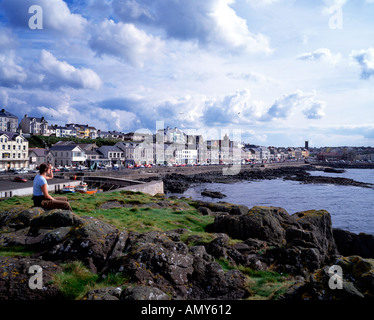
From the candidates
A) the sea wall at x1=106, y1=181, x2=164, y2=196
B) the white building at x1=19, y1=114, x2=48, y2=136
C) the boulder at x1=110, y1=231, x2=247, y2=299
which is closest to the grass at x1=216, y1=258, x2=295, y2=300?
the boulder at x1=110, y1=231, x2=247, y2=299

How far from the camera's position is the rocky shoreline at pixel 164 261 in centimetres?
614

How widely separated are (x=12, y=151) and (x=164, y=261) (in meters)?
85.2

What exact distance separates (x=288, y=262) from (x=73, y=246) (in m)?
8.21

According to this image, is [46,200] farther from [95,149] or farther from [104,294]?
[95,149]

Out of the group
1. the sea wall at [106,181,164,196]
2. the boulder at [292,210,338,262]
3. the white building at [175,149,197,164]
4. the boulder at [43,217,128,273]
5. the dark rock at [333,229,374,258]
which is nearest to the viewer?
the boulder at [43,217,128,273]

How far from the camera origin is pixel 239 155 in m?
191

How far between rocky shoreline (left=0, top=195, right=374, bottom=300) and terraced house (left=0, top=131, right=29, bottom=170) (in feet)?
248

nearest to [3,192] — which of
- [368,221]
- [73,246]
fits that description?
[73,246]

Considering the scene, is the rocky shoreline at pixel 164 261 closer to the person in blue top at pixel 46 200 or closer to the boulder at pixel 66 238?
the boulder at pixel 66 238

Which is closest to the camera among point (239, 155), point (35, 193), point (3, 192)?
point (35, 193)

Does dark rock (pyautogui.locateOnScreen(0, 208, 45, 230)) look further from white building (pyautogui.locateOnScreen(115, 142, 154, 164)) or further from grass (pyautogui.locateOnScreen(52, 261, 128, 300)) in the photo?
white building (pyautogui.locateOnScreen(115, 142, 154, 164))

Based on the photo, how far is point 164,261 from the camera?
24.7 ft

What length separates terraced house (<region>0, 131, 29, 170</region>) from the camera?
73.6 meters
